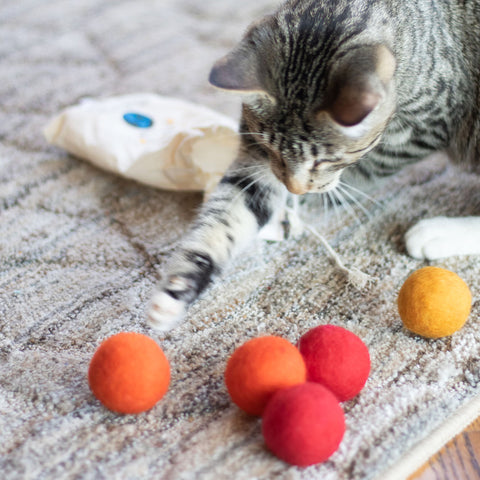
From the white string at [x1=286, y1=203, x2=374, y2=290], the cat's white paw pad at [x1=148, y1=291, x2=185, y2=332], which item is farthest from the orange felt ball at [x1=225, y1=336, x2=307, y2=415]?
the white string at [x1=286, y1=203, x2=374, y2=290]

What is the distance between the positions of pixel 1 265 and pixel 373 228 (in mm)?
727

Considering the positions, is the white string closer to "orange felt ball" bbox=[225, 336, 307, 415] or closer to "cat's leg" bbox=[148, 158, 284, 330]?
"cat's leg" bbox=[148, 158, 284, 330]

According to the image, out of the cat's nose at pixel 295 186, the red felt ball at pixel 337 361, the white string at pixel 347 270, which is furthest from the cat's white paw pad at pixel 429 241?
the red felt ball at pixel 337 361

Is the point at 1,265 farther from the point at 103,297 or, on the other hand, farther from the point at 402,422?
the point at 402,422

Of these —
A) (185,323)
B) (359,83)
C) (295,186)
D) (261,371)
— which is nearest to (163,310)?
(185,323)

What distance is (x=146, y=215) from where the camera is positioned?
1143 mm

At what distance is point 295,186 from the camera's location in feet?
3.02

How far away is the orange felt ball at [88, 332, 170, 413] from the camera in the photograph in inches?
26.6

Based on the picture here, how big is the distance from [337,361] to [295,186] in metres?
0.34

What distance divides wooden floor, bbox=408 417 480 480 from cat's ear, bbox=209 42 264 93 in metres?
0.58

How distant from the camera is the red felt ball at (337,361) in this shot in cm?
69

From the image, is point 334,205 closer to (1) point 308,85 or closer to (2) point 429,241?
(2) point 429,241

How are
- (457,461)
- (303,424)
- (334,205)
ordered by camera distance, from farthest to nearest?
(334,205)
(457,461)
(303,424)

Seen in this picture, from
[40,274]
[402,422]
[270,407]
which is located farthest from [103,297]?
[402,422]
